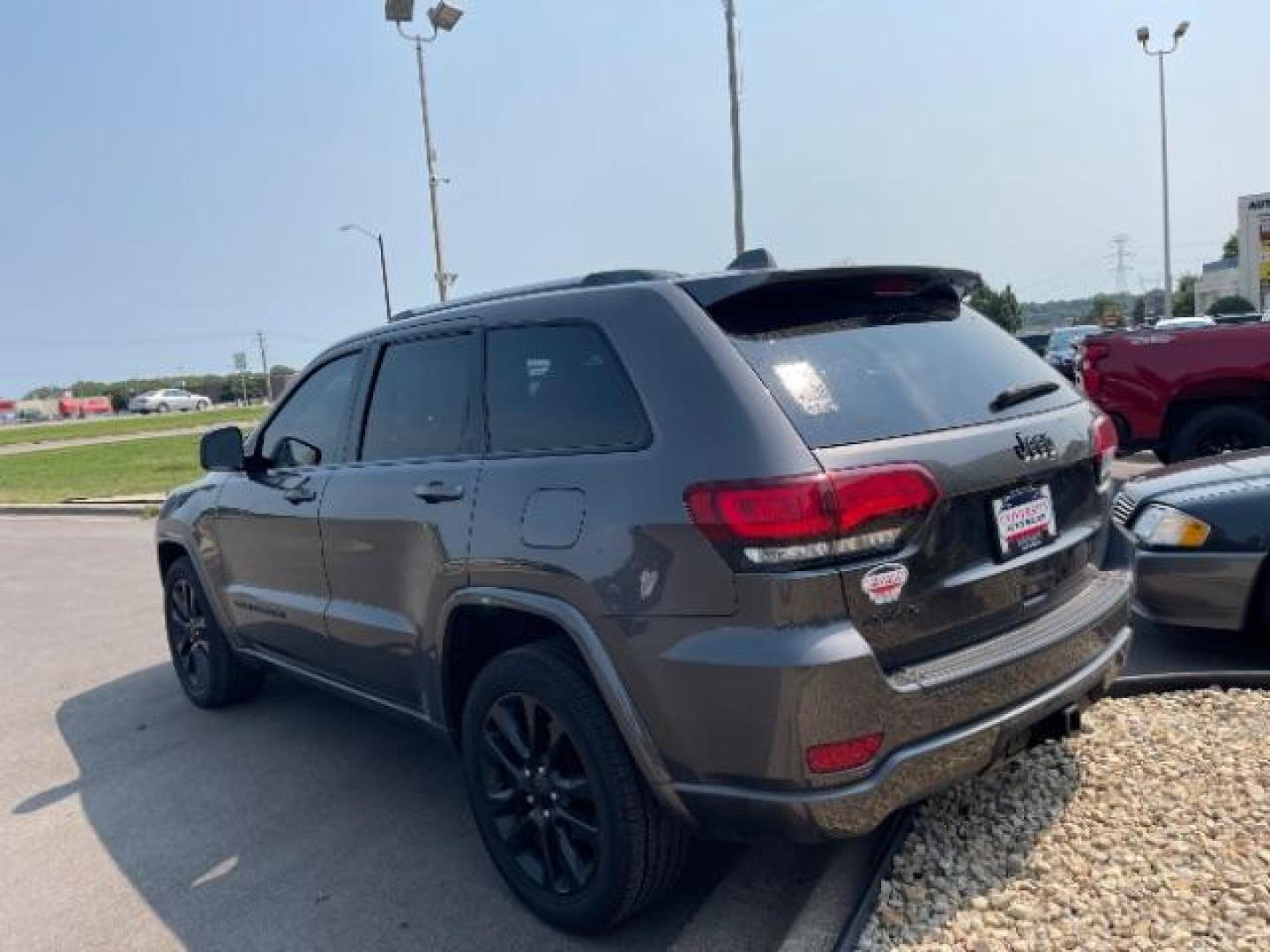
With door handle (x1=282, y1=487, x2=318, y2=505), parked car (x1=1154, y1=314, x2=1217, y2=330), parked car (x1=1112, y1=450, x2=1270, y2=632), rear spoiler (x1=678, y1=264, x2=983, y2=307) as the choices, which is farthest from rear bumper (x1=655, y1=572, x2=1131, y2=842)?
parked car (x1=1154, y1=314, x2=1217, y2=330)

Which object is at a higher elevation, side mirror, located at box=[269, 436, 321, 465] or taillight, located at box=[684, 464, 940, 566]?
side mirror, located at box=[269, 436, 321, 465]

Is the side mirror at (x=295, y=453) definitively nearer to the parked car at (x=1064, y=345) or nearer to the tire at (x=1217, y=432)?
the tire at (x=1217, y=432)

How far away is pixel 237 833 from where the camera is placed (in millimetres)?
3926

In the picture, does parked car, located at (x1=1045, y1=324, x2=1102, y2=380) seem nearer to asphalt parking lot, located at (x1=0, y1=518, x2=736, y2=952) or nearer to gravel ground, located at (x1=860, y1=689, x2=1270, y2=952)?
gravel ground, located at (x1=860, y1=689, x2=1270, y2=952)

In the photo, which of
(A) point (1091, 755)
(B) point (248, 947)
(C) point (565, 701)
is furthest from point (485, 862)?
(A) point (1091, 755)

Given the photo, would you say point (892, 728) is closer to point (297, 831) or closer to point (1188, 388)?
point (297, 831)

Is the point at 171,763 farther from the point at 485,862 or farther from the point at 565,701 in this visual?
the point at 565,701

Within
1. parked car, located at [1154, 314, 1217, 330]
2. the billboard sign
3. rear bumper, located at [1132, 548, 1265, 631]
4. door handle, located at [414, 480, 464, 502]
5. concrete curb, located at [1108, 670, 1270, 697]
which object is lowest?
concrete curb, located at [1108, 670, 1270, 697]

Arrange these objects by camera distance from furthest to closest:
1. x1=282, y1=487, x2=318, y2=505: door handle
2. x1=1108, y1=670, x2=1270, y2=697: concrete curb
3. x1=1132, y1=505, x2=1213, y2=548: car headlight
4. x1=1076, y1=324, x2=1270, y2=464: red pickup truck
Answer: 1. x1=1076, y1=324, x2=1270, y2=464: red pickup truck
2. x1=1132, y1=505, x2=1213, y2=548: car headlight
3. x1=282, y1=487, x2=318, y2=505: door handle
4. x1=1108, y1=670, x2=1270, y2=697: concrete curb

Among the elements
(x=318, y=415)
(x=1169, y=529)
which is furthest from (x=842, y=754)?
(x=1169, y=529)

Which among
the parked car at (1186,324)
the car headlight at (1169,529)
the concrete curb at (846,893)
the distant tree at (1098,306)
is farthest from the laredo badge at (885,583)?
the distant tree at (1098,306)

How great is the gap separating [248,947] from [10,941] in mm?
820

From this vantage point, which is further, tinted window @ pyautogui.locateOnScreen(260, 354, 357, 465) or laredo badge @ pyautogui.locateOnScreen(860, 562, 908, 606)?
tinted window @ pyautogui.locateOnScreen(260, 354, 357, 465)

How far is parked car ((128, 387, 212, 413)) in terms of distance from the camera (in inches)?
2677
